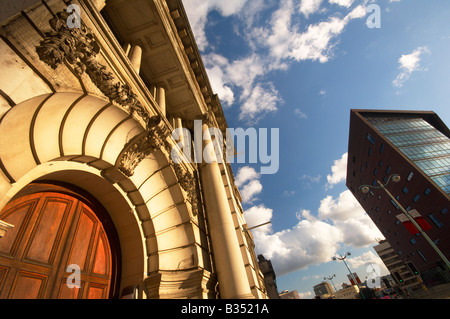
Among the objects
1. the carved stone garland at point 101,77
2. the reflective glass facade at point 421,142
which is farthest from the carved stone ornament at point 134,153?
the reflective glass facade at point 421,142

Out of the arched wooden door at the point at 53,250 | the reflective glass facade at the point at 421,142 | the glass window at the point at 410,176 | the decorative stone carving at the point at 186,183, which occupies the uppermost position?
the reflective glass facade at the point at 421,142

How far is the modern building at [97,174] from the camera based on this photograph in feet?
10.2

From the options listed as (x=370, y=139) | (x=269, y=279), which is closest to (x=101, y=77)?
(x=269, y=279)

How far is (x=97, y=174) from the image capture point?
5.14 m

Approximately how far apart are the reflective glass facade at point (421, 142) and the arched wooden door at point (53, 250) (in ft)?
184

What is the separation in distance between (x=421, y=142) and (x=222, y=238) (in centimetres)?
6316

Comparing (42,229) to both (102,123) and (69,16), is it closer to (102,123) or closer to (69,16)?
(102,123)

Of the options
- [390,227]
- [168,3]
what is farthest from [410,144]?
[168,3]

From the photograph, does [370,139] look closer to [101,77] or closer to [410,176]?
[410,176]

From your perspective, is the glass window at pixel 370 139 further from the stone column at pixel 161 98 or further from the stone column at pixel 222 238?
the stone column at pixel 161 98

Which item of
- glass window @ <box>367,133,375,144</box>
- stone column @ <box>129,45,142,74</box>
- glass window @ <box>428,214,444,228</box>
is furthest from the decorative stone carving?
glass window @ <box>367,133,375,144</box>

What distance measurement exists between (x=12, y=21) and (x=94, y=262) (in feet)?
16.1

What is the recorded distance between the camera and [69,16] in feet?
12.0

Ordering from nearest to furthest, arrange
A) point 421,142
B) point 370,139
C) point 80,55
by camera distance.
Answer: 1. point 80,55
2. point 421,142
3. point 370,139
